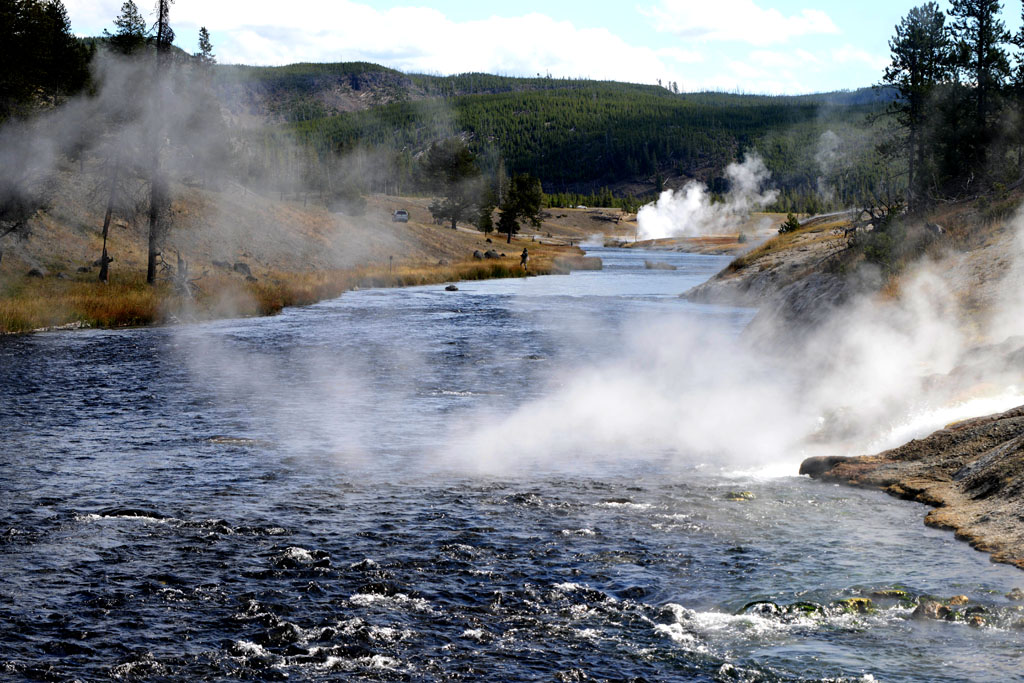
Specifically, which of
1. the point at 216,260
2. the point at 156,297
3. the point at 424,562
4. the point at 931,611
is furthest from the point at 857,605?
the point at 216,260

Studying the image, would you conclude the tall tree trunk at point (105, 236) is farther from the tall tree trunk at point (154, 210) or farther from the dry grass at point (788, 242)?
the dry grass at point (788, 242)

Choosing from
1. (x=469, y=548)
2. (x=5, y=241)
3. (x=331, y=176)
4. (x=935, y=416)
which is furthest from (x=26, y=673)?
(x=331, y=176)

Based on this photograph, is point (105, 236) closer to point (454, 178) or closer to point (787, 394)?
point (787, 394)

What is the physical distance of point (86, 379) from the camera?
28266 millimetres

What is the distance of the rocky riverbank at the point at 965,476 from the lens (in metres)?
14.0

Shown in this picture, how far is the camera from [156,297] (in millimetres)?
47344

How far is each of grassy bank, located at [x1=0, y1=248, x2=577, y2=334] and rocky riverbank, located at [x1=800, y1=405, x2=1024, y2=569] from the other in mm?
32602

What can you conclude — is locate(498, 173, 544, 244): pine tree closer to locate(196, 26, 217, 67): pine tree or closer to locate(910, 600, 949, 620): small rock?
locate(196, 26, 217, 67): pine tree

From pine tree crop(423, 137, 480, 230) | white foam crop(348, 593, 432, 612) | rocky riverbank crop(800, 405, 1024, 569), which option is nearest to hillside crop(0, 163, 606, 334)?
pine tree crop(423, 137, 480, 230)

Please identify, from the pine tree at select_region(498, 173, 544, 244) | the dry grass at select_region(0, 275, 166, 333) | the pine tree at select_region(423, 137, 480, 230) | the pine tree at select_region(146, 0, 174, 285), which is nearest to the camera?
the dry grass at select_region(0, 275, 166, 333)

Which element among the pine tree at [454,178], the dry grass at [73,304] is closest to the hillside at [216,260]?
the dry grass at [73,304]

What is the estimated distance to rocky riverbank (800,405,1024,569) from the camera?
14.0 metres

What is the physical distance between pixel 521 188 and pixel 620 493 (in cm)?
13375

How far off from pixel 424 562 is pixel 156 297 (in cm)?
3796
